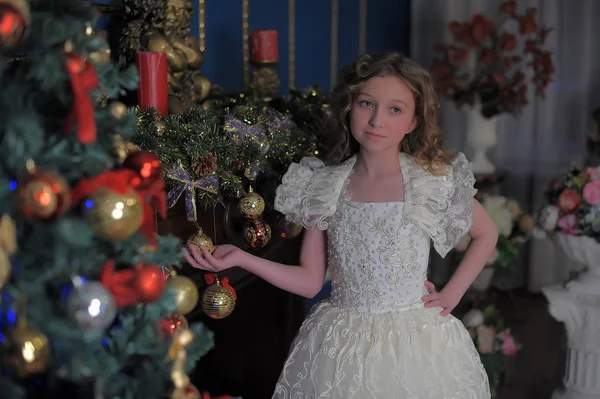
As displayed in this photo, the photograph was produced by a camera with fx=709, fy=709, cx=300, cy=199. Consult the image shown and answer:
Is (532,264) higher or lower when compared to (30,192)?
lower

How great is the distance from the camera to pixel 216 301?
5.14 feet

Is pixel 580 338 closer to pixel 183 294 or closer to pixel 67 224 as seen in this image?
pixel 183 294

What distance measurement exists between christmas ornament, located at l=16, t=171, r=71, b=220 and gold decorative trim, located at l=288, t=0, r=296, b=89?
2465 millimetres

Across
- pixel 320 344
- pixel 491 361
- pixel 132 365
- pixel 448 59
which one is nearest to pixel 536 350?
pixel 491 361

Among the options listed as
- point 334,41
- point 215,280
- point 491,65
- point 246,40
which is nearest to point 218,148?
point 215,280

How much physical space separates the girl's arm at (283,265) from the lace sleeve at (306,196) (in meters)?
0.05

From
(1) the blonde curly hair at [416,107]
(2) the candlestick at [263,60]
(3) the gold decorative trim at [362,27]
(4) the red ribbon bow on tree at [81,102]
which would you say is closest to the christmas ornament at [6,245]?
(4) the red ribbon bow on tree at [81,102]

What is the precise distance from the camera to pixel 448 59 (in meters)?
3.78

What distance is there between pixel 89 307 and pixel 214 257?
76cm

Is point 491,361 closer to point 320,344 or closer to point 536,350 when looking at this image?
point 536,350

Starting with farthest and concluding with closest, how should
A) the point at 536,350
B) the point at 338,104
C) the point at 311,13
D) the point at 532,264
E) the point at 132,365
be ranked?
the point at 532,264
the point at 536,350
the point at 311,13
the point at 338,104
the point at 132,365

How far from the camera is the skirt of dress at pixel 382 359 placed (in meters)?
1.67

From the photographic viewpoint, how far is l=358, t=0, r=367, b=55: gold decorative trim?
395 cm

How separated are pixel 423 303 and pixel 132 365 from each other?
1.03 meters
